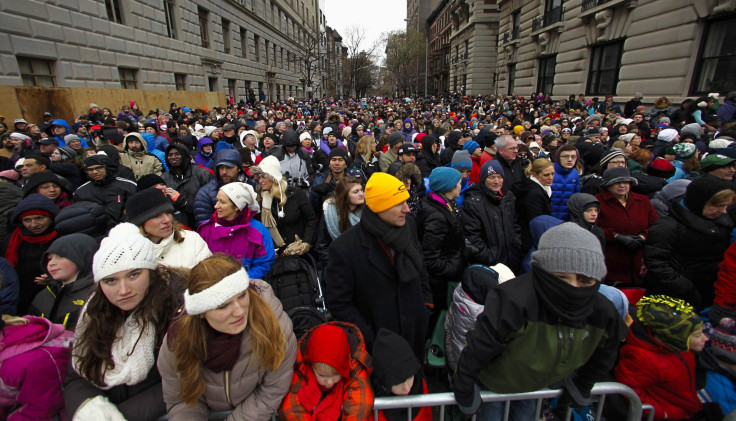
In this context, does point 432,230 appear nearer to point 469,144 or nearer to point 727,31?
point 469,144

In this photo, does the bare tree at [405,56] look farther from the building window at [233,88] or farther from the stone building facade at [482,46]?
the building window at [233,88]

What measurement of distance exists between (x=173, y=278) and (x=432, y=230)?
7.33 ft

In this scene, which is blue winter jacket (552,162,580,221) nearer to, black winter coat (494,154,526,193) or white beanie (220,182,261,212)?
black winter coat (494,154,526,193)

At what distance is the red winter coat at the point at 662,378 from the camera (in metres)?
2.23

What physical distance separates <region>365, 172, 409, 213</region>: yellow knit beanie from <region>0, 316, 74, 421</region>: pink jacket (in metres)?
2.19

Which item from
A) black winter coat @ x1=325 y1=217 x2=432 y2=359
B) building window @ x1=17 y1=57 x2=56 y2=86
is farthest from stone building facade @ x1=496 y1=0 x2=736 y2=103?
building window @ x1=17 y1=57 x2=56 y2=86

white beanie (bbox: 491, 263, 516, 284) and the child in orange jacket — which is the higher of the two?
white beanie (bbox: 491, 263, 516, 284)

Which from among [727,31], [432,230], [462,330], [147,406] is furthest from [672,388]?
[727,31]

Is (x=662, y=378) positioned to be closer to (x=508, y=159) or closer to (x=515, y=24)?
(x=508, y=159)

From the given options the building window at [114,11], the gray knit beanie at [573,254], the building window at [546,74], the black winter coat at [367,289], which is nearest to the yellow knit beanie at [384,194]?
the black winter coat at [367,289]

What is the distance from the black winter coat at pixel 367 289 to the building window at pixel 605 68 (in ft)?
60.4

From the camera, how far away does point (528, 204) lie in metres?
4.06

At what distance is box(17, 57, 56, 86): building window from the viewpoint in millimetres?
10766

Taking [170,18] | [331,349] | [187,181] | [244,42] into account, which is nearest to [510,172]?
[331,349]
